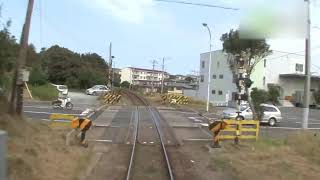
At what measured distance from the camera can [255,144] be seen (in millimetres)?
22953

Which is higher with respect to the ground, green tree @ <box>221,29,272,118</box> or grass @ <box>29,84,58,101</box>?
green tree @ <box>221,29,272,118</box>

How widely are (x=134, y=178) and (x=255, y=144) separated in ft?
30.2

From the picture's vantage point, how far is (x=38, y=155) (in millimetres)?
14836

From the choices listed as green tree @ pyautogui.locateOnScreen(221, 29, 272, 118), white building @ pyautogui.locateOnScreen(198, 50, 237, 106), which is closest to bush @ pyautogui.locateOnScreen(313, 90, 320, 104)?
white building @ pyautogui.locateOnScreen(198, 50, 237, 106)

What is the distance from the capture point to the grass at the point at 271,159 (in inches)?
614

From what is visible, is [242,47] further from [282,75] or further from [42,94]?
[282,75]

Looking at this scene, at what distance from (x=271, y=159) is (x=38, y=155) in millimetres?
7767

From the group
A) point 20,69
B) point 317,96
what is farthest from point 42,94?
point 317,96

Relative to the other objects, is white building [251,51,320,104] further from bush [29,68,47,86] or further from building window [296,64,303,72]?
bush [29,68,47,86]

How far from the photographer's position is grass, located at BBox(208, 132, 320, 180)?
51.2 feet

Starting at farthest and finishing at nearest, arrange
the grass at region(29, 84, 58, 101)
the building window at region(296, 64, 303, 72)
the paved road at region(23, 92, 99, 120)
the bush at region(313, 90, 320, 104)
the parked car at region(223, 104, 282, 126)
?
1. the building window at region(296, 64, 303, 72)
2. the bush at region(313, 90, 320, 104)
3. the grass at region(29, 84, 58, 101)
4. the parked car at region(223, 104, 282, 126)
5. the paved road at region(23, 92, 99, 120)

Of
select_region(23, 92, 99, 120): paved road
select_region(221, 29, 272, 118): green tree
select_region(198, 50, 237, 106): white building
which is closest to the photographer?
select_region(23, 92, 99, 120): paved road

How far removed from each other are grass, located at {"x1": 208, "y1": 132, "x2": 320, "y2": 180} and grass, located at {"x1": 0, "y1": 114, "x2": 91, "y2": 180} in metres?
4.47

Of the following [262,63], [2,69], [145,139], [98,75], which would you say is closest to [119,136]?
[145,139]
